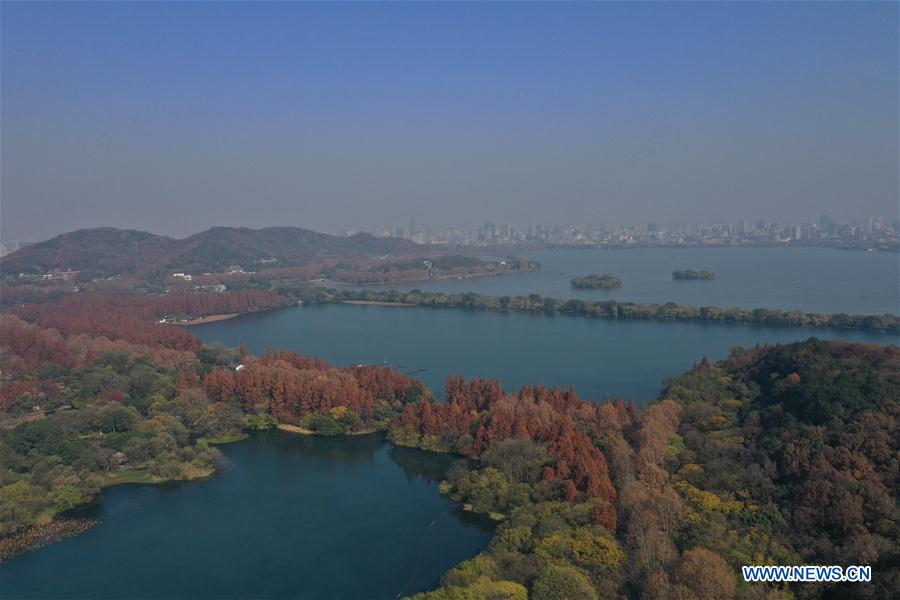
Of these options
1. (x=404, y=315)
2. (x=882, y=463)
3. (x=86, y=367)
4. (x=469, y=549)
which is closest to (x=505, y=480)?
(x=469, y=549)

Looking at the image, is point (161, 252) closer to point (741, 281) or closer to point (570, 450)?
point (741, 281)

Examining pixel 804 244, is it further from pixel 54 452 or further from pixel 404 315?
pixel 54 452

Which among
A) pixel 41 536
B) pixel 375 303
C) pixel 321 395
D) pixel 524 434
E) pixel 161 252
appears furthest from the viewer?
pixel 161 252

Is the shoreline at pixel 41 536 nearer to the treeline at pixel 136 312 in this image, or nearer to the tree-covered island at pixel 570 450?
the tree-covered island at pixel 570 450

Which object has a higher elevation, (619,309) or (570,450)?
(619,309)

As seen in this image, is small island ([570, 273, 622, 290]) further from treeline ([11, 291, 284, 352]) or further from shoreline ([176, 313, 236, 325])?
shoreline ([176, 313, 236, 325])

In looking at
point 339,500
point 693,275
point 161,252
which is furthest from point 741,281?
point 161,252
